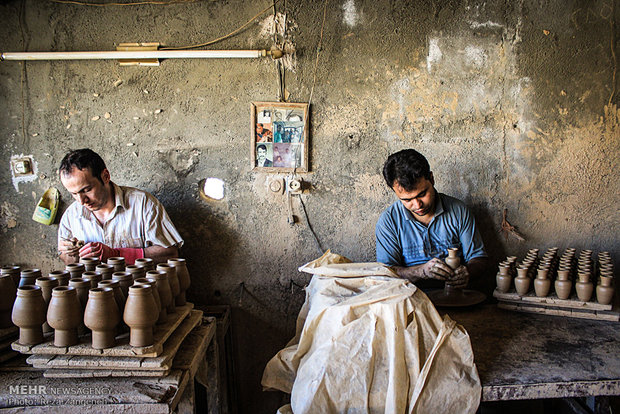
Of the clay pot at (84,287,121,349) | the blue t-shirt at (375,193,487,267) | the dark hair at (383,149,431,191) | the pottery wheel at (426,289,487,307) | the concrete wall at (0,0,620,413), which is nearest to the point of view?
the clay pot at (84,287,121,349)

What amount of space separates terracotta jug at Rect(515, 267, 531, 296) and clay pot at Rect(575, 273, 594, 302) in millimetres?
259

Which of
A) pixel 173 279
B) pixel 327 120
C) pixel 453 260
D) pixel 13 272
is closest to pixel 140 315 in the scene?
pixel 173 279

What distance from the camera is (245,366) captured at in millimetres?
3088

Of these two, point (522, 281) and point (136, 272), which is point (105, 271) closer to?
point (136, 272)

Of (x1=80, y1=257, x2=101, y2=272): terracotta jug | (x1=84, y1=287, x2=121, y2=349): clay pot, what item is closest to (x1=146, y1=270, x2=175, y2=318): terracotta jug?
(x1=84, y1=287, x2=121, y2=349): clay pot

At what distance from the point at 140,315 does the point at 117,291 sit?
0.21m

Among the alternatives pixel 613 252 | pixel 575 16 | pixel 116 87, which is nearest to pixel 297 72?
pixel 116 87

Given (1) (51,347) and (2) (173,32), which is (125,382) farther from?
(2) (173,32)

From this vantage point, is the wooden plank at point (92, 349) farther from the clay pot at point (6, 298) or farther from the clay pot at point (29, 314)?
the clay pot at point (6, 298)

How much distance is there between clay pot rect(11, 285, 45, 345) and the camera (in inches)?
61.8

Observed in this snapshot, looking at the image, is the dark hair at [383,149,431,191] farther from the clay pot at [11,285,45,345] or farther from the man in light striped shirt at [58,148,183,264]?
the clay pot at [11,285,45,345]

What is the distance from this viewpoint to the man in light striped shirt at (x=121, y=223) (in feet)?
8.59

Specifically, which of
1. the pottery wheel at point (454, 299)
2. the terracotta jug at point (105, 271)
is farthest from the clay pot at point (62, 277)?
the pottery wheel at point (454, 299)

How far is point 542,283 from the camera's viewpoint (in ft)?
7.57
